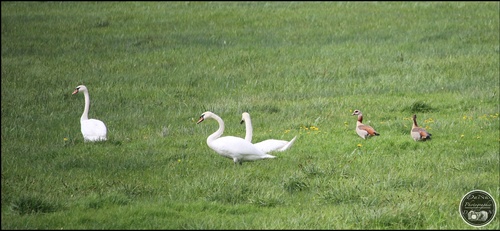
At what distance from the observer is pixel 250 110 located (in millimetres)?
16969

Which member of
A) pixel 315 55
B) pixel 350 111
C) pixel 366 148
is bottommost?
pixel 366 148

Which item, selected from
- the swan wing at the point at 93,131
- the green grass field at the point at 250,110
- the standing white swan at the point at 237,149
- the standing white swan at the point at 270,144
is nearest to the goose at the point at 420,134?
the green grass field at the point at 250,110

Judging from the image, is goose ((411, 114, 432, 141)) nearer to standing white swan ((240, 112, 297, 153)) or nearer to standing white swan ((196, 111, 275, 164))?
standing white swan ((240, 112, 297, 153))

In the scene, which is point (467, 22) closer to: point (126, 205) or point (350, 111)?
point (350, 111)

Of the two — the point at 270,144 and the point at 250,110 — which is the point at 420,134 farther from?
the point at 250,110

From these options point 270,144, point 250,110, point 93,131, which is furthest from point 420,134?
point 93,131

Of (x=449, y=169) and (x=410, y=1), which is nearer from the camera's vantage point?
(x=449, y=169)

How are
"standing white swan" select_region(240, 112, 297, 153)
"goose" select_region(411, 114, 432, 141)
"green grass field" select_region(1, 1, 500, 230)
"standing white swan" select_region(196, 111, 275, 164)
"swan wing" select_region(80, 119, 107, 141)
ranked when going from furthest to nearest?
"swan wing" select_region(80, 119, 107, 141), "goose" select_region(411, 114, 432, 141), "standing white swan" select_region(240, 112, 297, 153), "standing white swan" select_region(196, 111, 275, 164), "green grass field" select_region(1, 1, 500, 230)

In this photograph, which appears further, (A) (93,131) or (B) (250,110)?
(B) (250,110)

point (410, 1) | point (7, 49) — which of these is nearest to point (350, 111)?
point (7, 49)

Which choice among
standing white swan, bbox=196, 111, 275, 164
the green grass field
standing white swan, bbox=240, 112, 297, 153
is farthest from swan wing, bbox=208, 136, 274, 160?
standing white swan, bbox=240, 112, 297, 153

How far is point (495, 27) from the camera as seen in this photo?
24.6 meters

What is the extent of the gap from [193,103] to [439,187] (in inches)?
326

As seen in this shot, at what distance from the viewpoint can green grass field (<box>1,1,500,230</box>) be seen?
998 cm
